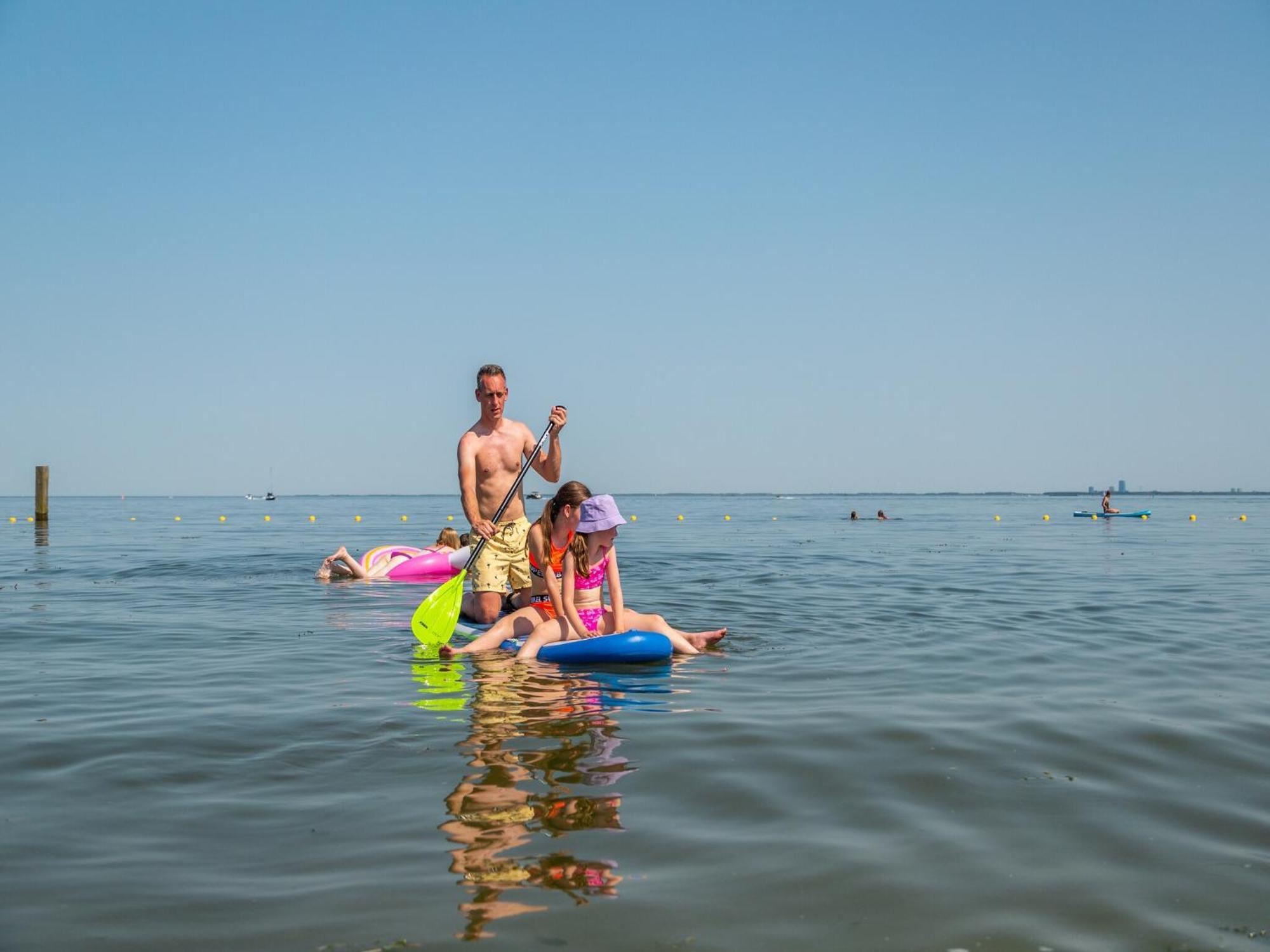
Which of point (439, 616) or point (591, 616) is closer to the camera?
point (591, 616)

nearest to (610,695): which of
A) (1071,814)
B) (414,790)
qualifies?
(414,790)

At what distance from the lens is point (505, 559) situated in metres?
9.58

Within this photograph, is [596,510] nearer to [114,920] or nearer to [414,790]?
[414,790]

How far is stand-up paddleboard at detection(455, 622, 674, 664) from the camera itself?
777cm

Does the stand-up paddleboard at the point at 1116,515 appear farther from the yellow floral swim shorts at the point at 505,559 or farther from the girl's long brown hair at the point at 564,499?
the girl's long brown hair at the point at 564,499

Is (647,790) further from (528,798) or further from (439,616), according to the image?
(439,616)

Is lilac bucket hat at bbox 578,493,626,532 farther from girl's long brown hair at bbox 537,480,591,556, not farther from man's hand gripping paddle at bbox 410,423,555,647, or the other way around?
man's hand gripping paddle at bbox 410,423,555,647

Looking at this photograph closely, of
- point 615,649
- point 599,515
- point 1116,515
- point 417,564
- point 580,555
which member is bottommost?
point 417,564

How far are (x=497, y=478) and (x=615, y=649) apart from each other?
2467mm

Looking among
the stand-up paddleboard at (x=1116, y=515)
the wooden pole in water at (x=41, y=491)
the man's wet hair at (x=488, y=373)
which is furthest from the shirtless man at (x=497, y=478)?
the stand-up paddleboard at (x=1116, y=515)

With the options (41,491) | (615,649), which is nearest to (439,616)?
(615,649)

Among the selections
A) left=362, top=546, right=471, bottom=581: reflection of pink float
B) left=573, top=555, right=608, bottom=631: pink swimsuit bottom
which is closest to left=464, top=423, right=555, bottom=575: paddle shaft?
left=573, top=555, right=608, bottom=631: pink swimsuit bottom

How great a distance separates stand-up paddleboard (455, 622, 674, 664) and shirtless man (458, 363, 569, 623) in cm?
173

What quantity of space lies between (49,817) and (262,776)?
881 millimetres
